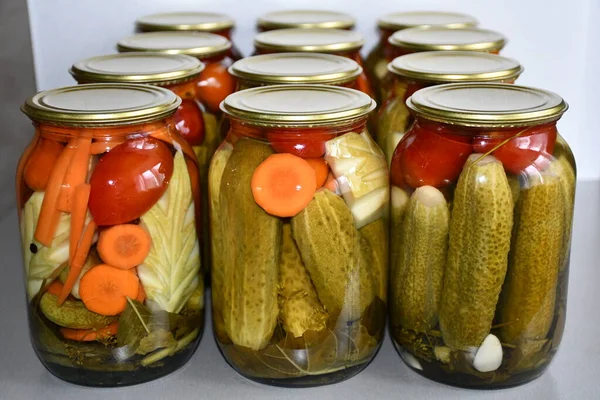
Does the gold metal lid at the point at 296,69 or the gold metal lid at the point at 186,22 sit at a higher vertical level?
the gold metal lid at the point at 186,22

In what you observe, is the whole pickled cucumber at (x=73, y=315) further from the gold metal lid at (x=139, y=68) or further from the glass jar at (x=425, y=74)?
the glass jar at (x=425, y=74)

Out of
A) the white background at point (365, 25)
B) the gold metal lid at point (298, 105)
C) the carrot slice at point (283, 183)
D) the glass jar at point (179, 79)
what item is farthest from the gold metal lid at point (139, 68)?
the white background at point (365, 25)

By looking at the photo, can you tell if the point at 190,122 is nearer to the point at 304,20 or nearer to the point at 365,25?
the point at 304,20

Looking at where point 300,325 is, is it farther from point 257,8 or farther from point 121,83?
point 257,8

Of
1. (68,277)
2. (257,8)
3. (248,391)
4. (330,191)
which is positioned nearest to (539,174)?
(330,191)

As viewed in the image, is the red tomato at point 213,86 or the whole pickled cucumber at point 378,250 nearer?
the whole pickled cucumber at point 378,250

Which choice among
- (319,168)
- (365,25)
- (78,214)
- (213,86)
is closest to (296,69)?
(213,86)
